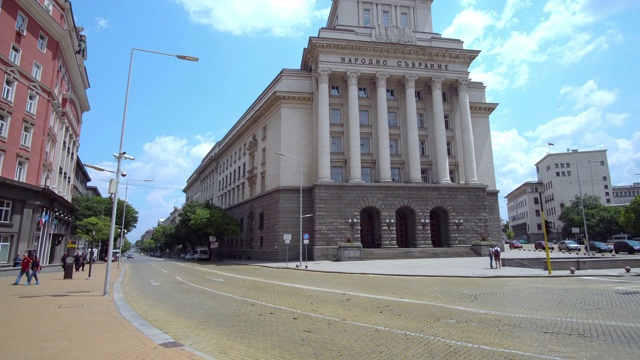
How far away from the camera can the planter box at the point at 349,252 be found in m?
37.6

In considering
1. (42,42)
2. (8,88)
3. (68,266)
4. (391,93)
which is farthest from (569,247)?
(42,42)

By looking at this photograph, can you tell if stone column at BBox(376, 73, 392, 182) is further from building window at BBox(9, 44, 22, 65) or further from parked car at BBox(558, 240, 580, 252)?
building window at BBox(9, 44, 22, 65)

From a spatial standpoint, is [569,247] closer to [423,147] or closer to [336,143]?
[423,147]

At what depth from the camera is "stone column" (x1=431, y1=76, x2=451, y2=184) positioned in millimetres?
44344

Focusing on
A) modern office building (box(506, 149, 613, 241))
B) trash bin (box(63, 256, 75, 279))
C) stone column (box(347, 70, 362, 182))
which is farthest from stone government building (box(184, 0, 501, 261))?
modern office building (box(506, 149, 613, 241))

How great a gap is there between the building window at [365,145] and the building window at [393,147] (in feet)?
9.04

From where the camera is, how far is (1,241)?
2730cm

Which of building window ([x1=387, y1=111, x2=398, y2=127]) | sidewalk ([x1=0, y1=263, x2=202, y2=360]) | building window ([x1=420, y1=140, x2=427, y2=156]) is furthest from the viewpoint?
building window ([x1=387, y1=111, x2=398, y2=127])

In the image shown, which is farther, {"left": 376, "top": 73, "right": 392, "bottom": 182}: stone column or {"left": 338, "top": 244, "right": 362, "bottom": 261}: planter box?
{"left": 376, "top": 73, "right": 392, "bottom": 182}: stone column

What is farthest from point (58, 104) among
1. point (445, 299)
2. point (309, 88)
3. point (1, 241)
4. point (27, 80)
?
point (445, 299)

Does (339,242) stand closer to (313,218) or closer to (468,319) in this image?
(313,218)

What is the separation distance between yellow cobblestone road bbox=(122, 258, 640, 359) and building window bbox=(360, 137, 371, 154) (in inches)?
1201

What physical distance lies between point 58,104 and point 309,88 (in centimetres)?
2700

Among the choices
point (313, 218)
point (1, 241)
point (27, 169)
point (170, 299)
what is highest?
point (27, 169)
